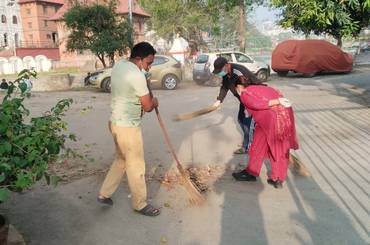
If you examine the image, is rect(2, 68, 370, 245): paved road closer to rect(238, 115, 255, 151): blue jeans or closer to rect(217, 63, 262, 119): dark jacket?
rect(238, 115, 255, 151): blue jeans

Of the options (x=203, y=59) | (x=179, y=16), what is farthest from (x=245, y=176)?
(x=179, y=16)

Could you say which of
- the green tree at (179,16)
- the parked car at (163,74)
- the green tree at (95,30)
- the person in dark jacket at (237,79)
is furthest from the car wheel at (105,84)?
the green tree at (179,16)

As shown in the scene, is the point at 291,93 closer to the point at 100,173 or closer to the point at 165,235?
the point at 100,173

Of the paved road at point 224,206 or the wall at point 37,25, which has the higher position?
the wall at point 37,25

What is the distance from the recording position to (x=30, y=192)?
5320mm

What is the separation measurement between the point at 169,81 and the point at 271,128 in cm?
1329

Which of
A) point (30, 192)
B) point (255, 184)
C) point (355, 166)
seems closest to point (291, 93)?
point (355, 166)

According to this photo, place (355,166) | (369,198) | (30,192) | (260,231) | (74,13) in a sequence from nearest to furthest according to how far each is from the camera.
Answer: (260,231)
(369,198)
(30,192)
(355,166)
(74,13)

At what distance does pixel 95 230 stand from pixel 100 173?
73.2 inches

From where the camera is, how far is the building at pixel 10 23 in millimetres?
62562

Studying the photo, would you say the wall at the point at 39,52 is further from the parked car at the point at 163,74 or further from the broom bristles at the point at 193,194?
the broom bristles at the point at 193,194

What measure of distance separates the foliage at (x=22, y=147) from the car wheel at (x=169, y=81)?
47.1 ft

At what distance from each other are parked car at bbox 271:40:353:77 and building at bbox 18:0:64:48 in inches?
1908

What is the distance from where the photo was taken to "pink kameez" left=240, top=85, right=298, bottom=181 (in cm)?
498
